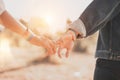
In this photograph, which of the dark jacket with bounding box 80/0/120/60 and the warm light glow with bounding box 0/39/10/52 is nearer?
the dark jacket with bounding box 80/0/120/60

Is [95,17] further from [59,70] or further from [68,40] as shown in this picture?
[59,70]

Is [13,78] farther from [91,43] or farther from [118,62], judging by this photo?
[118,62]

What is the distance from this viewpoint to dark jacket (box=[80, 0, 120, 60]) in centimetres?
98

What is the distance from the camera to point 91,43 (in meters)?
2.25

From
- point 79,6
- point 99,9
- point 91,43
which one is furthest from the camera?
point 91,43

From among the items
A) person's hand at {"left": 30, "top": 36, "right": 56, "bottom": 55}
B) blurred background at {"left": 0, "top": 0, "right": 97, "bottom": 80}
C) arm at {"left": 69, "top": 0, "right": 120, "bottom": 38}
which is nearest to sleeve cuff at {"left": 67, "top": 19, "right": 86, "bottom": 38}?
arm at {"left": 69, "top": 0, "right": 120, "bottom": 38}

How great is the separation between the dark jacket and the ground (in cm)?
112

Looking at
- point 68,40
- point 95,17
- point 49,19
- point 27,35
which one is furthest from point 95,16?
point 49,19

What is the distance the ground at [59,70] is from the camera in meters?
2.08

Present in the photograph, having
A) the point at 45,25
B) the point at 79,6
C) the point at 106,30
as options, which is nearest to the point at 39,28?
the point at 45,25

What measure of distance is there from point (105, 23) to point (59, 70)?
1224 millimetres

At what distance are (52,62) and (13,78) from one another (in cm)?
35

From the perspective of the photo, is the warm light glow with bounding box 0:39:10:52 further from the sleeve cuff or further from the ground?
the sleeve cuff

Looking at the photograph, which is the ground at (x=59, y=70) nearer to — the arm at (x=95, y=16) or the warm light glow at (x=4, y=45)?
the warm light glow at (x=4, y=45)
